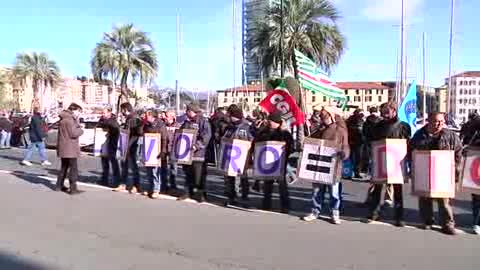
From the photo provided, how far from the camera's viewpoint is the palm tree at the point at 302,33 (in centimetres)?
2094

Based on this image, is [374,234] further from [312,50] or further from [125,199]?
[312,50]

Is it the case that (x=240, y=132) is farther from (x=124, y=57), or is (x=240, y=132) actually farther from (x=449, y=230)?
(x=124, y=57)

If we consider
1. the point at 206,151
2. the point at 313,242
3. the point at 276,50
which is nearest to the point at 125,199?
the point at 206,151

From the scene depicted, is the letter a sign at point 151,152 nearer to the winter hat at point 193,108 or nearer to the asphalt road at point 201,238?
the asphalt road at point 201,238

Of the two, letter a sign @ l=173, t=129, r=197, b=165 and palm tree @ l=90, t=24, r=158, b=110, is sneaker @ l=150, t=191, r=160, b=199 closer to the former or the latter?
letter a sign @ l=173, t=129, r=197, b=165

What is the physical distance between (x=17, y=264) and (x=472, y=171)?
619cm

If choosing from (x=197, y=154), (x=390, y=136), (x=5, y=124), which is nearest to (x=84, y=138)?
(x=5, y=124)

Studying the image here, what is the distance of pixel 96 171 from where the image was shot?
1623cm

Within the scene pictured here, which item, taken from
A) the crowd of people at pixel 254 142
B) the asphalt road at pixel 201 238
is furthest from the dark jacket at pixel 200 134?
the asphalt road at pixel 201 238

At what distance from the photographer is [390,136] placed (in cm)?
927

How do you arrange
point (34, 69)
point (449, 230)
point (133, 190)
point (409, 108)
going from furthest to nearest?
point (34, 69) < point (409, 108) < point (133, 190) < point (449, 230)

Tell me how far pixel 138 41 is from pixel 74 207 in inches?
966

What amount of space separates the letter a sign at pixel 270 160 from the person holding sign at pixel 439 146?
2349 mm

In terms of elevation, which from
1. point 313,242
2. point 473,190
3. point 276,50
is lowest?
point 313,242
